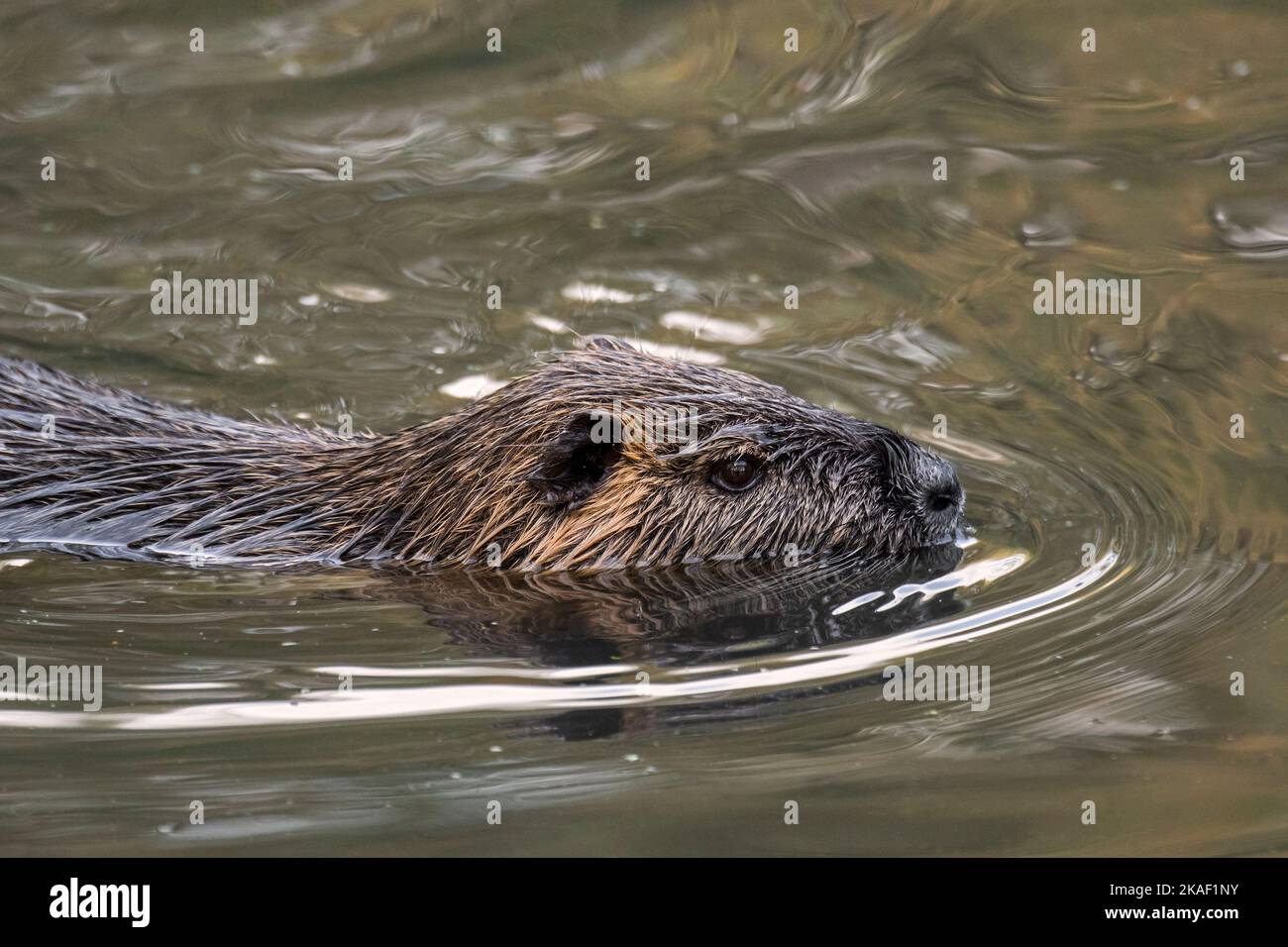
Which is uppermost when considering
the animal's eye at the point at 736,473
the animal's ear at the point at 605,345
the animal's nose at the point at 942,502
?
the animal's ear at the point at 605,345

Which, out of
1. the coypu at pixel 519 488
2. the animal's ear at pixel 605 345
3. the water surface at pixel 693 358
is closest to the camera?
the water surface at pixel 693 358

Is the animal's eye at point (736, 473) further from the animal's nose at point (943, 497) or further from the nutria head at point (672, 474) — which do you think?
the animal's nose at point (943, 497)

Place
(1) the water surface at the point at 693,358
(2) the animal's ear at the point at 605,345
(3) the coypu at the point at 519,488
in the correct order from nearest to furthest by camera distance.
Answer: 1. (1) the water surface at the point at 693,358
2. (3) the coypu at the point at 519,488
3. (2) the animal's ear at the point at 605,345

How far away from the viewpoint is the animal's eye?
5.77m

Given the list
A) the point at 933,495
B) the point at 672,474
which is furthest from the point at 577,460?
the point at 933,495

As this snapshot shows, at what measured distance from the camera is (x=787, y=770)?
13.5 ft

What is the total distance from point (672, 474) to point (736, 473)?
23cm

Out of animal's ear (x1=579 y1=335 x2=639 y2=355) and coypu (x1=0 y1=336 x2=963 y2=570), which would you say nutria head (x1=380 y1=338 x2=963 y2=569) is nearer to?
coypu (x1=0 y1=336 x2=963 y2=570)

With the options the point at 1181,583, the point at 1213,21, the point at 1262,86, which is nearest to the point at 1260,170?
the point at 1262,86

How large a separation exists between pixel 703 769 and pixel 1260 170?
605 cm

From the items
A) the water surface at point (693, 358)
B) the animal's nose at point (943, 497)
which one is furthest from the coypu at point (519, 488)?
the water surface at point (693, 358)

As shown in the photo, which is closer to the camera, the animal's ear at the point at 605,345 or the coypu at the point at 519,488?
the coypu at the point at 519,488

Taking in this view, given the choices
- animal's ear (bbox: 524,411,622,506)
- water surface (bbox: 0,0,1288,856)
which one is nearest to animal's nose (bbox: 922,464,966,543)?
water surface (bbox: 0,0,1288,856)

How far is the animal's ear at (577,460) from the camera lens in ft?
18.1
